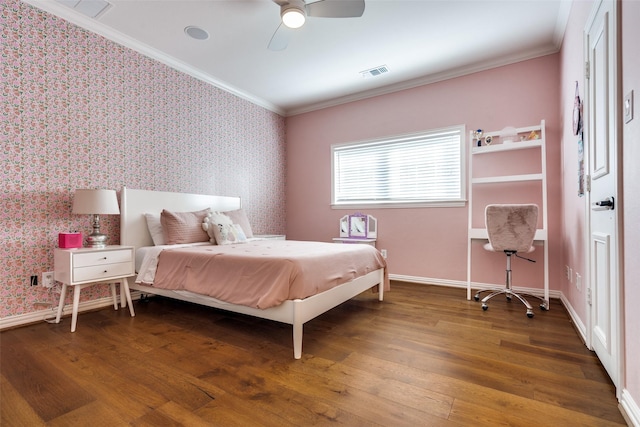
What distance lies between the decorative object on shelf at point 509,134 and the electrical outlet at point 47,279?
4.48m

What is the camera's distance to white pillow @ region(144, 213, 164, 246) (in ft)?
10.3

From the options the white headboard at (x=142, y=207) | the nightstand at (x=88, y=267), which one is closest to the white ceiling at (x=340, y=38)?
the white headboard at (x=142, y=207)

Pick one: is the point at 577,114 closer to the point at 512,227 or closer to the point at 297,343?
the point at 512,227

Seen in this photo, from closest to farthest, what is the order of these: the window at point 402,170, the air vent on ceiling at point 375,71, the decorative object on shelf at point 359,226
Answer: the air vent on ceiling at point 375,71
the window at point 402,170
the decorative object on shelf at point 359,226

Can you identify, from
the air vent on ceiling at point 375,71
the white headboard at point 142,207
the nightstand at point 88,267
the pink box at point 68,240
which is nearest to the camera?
the nightstand at point 88,267

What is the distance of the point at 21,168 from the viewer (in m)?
2.46

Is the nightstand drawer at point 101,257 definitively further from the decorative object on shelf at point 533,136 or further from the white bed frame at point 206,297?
the decorative object on shelf at point 533,136

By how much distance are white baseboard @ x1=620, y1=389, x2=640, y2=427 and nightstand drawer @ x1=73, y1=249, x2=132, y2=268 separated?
10.9 ft

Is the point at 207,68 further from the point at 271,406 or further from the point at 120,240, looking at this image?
the point at 271,406

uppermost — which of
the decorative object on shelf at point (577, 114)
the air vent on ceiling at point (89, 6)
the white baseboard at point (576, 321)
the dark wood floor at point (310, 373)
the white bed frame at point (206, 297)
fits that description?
the air vent on ceiling at point (89, 6)

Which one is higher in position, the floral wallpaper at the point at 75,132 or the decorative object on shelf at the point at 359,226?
the floral wallpaper at the point at 75,132

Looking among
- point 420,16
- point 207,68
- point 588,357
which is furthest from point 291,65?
point 588,357

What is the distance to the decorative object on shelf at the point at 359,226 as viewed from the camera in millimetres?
4359

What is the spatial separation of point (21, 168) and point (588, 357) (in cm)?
421
